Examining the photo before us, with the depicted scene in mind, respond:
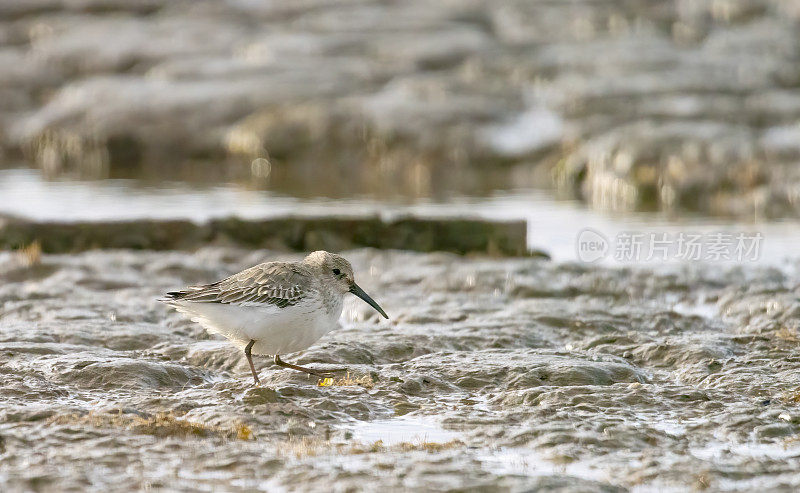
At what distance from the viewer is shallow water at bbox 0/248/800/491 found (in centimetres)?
604

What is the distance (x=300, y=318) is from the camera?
762 centimetres

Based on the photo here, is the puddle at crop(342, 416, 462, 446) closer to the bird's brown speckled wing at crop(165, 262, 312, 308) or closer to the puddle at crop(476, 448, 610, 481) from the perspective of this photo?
the puddle at crop(476, 448, 610, 481)

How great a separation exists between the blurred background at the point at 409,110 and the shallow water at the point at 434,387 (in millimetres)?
3633

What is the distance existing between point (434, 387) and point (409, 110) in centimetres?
1596

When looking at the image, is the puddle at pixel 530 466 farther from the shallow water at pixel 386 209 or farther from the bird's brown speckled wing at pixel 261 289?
the shallow water at pixel 386 209

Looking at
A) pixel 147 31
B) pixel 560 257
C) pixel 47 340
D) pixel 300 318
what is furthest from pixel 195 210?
pixel 147 31

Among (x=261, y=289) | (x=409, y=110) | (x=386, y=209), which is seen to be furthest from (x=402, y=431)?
(x=409, y=110)

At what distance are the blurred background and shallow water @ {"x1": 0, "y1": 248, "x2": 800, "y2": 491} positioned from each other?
363 cm

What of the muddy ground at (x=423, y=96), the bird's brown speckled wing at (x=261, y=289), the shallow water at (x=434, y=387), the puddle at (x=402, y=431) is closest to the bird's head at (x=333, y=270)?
the bird's brown speckled wing at (x=261, y=289)

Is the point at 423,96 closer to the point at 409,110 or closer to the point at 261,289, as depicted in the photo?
the point at 409,110

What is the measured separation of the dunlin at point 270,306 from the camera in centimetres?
763

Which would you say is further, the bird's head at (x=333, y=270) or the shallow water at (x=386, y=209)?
the shallow water at (x=386, y=209)

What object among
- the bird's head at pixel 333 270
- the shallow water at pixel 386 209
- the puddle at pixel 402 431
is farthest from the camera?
the shallow water at pixel 386 209

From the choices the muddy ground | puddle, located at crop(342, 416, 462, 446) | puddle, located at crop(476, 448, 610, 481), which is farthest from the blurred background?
puddle, located at crop(476, 448, 610, 481)
